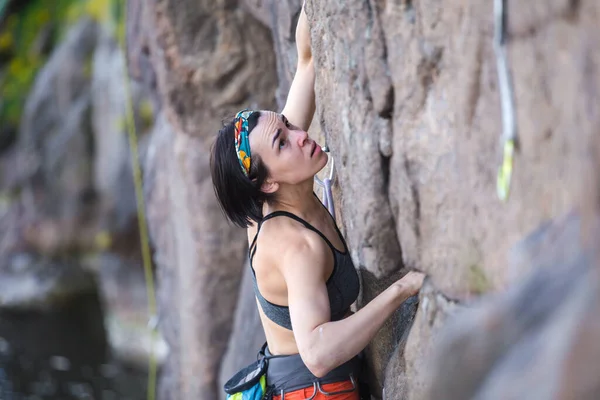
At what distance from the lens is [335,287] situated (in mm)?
2254

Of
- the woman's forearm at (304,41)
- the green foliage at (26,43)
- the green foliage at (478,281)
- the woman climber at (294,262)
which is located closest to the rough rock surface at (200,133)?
the woman's forearm at (304,41)

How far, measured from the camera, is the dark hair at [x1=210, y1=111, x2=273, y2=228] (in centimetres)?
224

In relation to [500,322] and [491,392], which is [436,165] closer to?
[500,322]

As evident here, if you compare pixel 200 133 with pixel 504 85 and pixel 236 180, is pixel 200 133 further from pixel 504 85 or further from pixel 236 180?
pixel 504 85

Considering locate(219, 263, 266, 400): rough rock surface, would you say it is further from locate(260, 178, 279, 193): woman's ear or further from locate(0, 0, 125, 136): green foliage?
locate(0, 0, 125, 136): green foliage

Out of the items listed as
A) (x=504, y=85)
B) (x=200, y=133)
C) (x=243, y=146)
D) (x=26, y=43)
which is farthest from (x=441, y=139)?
(x=26, y=43)

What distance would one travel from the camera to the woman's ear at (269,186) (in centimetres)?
228

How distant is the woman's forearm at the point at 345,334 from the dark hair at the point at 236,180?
1.62 ft

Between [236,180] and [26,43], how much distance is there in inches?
382

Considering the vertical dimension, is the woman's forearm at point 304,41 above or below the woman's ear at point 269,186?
above

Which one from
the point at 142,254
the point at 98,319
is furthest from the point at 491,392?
the point at 98,319

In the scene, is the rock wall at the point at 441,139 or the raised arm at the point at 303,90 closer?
the rock wall at the point at 441,139

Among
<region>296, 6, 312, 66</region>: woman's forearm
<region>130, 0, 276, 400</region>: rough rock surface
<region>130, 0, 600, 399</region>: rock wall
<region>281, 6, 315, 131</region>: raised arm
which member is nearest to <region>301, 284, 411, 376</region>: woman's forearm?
<region>130, 0, 600, 399</region>: rock wall

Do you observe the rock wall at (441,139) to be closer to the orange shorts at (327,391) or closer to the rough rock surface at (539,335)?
the rough rock surface at (539,335)
